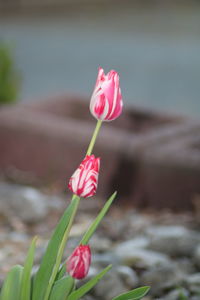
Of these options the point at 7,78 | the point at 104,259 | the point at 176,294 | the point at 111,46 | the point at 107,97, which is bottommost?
the point at 176,294

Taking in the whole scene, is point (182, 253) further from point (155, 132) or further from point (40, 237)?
point (155, 132)

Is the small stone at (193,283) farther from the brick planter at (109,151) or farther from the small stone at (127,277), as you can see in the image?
the brick planter at (109,151)

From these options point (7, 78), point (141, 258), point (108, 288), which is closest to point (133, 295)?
point (108, 288)

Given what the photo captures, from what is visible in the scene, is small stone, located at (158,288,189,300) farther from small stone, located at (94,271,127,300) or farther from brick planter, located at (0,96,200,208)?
brick planter, located at (0,96,200,208)

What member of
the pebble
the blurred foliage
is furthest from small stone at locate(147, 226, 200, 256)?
the blurred foliage

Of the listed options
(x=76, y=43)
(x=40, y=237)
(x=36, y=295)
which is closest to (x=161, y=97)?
(x=76, y=43)

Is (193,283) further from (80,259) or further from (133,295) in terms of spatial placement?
(80,259)
